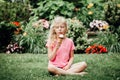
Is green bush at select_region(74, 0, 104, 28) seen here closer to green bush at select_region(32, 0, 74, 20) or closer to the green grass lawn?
green bush at select_region(32, 0, 74, 20)

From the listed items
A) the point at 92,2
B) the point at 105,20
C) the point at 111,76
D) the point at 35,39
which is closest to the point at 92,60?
the point at 111,76

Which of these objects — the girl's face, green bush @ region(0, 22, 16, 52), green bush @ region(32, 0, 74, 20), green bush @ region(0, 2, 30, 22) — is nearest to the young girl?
the girl's face

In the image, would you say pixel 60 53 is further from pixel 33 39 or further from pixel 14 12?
pixel 14 12

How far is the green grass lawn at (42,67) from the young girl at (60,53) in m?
0.19

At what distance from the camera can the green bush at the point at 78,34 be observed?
11722 mm

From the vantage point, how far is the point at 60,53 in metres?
7.42

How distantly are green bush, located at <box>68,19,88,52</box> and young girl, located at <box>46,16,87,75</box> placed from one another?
410 centimetres

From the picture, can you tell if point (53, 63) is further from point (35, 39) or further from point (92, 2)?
point (92, 2)

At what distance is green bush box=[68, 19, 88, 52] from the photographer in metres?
11.7

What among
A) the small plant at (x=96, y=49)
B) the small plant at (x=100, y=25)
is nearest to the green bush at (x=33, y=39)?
the small plant at (x=96, y=49)

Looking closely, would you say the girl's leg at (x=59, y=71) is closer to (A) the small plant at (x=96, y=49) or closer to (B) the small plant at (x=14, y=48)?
(A) the small plant at (x=96, y=49)

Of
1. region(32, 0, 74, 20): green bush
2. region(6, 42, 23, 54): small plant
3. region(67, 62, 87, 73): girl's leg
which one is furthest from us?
region(32, 0, 74, 20): green bush

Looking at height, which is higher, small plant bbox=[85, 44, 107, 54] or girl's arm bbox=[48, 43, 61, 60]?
girl's arm bbox=[48, 43, 61, 60]

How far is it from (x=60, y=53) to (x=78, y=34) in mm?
4529
